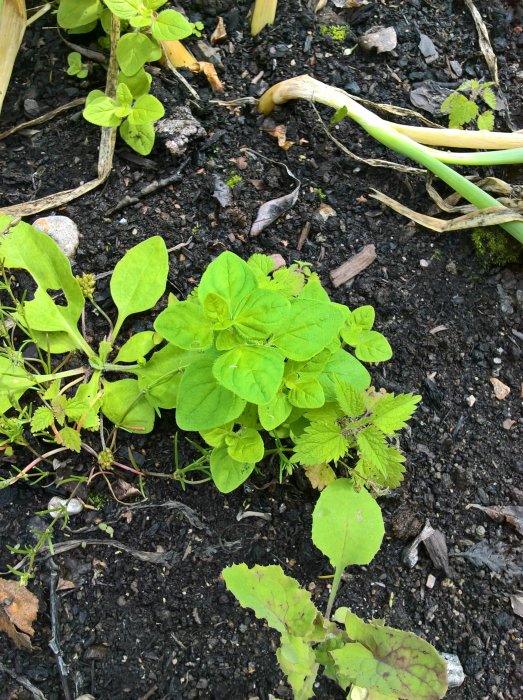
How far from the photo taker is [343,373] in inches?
68.3

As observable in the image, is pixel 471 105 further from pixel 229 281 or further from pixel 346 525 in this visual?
pixel 346 525

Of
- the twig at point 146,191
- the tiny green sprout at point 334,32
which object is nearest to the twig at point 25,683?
the twig at point 146,191

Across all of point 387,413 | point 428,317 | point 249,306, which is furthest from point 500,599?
point 249,306

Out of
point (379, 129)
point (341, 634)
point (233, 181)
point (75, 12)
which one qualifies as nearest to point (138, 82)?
point (75, 12)

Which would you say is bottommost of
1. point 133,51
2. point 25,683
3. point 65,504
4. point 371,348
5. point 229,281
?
point 25,683

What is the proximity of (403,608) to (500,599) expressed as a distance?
284 millimetres

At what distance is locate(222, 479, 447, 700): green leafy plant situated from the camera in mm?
1378

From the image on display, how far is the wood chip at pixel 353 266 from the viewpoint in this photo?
2141mm

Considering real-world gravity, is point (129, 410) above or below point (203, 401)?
Answer: below

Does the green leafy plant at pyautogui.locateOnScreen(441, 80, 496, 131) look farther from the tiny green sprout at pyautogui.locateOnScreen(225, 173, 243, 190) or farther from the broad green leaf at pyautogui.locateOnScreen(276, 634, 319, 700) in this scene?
the broad green leaf at pyautogui.locateOnScreen(276, 634, 319, 700)

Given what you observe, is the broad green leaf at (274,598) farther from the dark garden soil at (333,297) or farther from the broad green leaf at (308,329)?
the broad green leaf at (308,329)

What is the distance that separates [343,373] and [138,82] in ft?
4.09

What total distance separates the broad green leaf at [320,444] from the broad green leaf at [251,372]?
20cm

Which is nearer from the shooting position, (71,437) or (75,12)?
(71,437)
